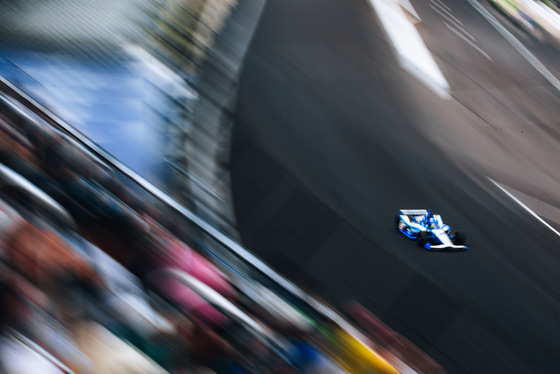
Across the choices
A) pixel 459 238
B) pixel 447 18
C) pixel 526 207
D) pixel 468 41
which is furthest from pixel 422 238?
pixel 447 18

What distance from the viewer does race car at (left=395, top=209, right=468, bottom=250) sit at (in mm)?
5191

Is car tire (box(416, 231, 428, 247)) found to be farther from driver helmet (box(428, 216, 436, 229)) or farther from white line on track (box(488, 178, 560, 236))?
white line on track (box(488, 178, 560, 236))

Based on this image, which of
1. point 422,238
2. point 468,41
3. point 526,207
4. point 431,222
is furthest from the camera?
point 468,41

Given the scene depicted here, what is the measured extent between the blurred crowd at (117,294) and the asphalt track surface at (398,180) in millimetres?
1550

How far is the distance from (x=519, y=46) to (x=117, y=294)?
868 cm

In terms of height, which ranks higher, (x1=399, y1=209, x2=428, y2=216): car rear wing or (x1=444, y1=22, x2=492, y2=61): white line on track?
(x1=444, y1=22, x2=492, y2=61): white line on track

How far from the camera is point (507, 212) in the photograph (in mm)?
5938

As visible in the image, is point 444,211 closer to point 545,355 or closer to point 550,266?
point 550,266

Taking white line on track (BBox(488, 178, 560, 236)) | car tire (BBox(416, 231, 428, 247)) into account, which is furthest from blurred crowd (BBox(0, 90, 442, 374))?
white line on track (BBox(488, 178, 560, 236))

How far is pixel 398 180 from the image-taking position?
5.79 metres

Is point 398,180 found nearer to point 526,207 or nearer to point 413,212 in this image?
point 413,212

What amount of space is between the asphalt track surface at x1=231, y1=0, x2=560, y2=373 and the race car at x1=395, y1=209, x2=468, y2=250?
0.09m

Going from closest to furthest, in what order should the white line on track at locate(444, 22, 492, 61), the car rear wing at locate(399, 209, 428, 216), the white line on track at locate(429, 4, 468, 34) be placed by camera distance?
the car rear wing at locate(399, 209, 428, 216), the white line on track at locate(444, 22, 492, 61), the white line on track at locate(429, 4, 468, 34)

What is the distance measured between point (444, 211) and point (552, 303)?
52.0 inches
